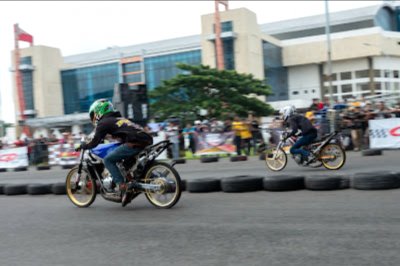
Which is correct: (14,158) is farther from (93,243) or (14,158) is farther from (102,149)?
(93,243)

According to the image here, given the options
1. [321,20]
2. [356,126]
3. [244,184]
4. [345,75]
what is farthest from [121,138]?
[321,20]

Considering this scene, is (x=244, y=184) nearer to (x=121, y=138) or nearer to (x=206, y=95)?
(x=121, y=138)

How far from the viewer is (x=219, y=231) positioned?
5.64 m

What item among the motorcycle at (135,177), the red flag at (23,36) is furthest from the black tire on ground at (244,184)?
the red flag at (23,36)

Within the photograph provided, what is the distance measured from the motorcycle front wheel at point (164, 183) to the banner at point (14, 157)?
17758mm

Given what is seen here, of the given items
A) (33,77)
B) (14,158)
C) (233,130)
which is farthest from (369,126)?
(33,77)

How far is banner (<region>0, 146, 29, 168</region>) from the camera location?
23473 millimetres

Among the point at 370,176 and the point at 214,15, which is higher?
the point at 214,15

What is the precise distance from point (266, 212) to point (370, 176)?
93.6 inches

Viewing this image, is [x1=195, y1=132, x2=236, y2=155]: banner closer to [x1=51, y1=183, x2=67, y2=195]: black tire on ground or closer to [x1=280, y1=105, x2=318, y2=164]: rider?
[x1=280, y1=105, x2=318, y2=164]: rider

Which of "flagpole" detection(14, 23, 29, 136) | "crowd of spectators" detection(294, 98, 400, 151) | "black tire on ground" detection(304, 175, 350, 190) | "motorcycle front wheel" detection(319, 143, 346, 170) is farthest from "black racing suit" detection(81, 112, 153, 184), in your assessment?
"flagpole" detection(14, 23, 29, 136)

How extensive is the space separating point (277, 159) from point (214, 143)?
7.76 meters

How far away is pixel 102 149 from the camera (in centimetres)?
785

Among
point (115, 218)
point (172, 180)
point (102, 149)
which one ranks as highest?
point (102, 149)
